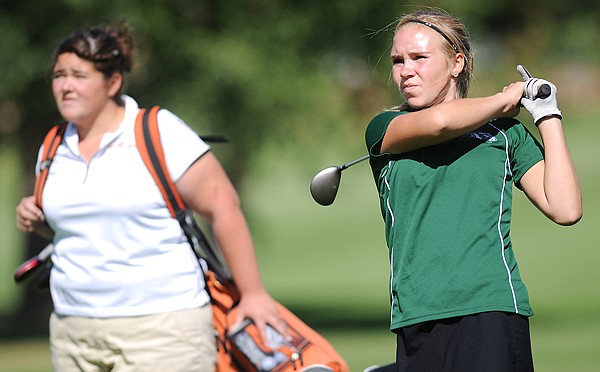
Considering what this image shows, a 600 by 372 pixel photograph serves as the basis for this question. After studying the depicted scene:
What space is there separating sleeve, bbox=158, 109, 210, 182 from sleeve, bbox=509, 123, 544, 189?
4.40ft

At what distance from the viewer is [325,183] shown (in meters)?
3.91

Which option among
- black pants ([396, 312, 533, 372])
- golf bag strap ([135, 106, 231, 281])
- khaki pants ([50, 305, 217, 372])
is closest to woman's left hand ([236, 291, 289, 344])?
khaki pants ([50, 305, 217, 372])

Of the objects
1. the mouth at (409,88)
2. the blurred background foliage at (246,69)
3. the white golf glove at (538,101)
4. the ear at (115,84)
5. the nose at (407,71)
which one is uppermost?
the blurred background foliage at (246,69)

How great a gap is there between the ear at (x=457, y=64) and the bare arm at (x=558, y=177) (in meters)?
0.34

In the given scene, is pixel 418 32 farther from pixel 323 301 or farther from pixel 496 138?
pixel 323 301

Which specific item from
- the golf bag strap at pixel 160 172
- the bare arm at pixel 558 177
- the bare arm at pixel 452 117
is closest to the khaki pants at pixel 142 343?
the golf bag strap at pixel 160 172

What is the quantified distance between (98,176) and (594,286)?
2295 centimetres

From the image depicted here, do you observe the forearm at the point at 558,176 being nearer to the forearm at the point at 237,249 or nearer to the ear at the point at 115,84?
the forearm at the point at 237,249

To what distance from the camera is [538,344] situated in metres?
14.6

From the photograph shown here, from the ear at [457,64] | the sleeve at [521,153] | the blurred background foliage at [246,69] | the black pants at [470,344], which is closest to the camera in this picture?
the black pants at [470,344]

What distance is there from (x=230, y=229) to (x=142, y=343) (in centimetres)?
53

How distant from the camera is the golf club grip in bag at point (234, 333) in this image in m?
4.44

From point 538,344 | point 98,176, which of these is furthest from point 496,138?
point 538,344

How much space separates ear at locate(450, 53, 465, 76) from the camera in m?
3.75
